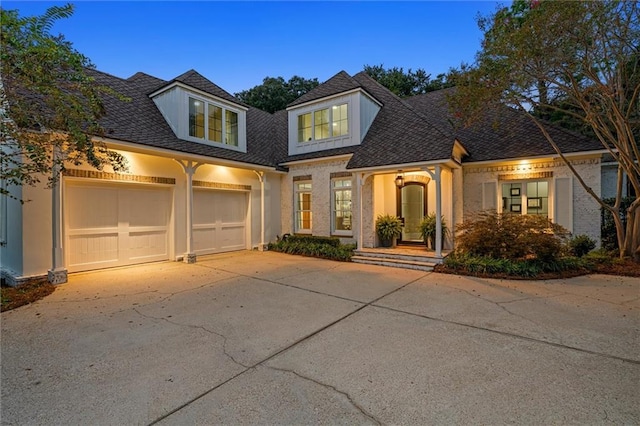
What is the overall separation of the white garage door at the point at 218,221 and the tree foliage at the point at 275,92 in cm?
1664

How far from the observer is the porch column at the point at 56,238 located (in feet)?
19.9

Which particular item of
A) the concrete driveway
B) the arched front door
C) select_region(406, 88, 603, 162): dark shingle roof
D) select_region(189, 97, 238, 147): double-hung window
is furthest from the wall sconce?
select_region(189, 97, 238, 147): double-hung window

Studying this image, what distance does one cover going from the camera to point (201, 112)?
9859mm

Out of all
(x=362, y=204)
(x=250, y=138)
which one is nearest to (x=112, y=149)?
(x=250, y=138)

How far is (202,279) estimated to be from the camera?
664cm

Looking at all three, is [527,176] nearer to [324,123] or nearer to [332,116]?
[332,116]

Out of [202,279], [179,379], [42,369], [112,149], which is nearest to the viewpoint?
[179,379]

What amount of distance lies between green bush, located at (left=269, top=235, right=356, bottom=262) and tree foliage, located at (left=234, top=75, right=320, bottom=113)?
687 inches

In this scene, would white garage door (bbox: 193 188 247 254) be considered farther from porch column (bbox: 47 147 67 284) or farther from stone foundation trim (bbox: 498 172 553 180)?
stone foundation trim (bbox: 498 172 553 180)

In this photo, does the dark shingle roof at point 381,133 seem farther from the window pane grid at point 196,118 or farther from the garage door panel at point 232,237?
the garage door panel at point 232,237

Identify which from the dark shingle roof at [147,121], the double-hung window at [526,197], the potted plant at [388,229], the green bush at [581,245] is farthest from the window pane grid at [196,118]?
the green bush at [581,245]

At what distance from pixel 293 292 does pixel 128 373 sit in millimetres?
3161

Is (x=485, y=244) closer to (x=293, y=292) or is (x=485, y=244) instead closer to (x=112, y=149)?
(x=293, y=292)

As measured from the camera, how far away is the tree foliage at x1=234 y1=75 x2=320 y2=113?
2503cm
